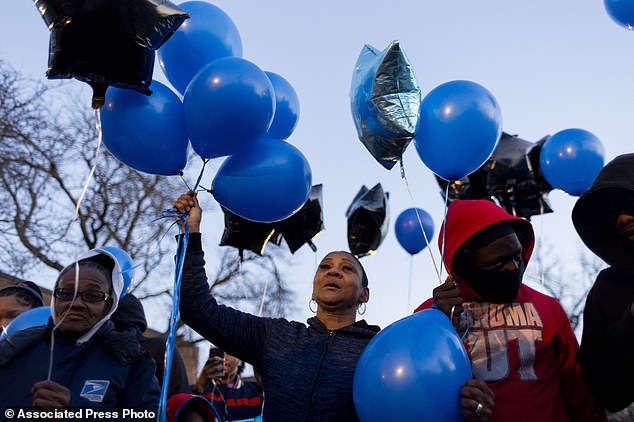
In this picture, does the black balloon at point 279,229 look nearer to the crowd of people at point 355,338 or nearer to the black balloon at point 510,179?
the black balloon at point 510,179

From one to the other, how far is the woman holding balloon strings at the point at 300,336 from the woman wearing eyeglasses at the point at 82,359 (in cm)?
32

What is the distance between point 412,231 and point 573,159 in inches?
91.4

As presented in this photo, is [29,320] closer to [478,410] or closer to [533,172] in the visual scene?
[478,410]

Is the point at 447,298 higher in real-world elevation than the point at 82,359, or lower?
higher

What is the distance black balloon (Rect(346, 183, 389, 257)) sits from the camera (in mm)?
6328

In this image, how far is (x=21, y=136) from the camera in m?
10.8

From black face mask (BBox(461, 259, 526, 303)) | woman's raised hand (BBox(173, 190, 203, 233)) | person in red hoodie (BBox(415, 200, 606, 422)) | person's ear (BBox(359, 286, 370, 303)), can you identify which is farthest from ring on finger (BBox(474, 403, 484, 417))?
woman's raised hand (BBox(173, 190, 203, 233))

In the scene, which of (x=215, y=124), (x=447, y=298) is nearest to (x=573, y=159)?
(x=447, y=298)

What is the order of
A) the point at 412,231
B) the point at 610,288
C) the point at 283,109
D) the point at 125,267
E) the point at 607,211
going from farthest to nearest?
the point at 412,231, the point at 125,267, the point at 283,109, the point at 607,211, the point at 610,288

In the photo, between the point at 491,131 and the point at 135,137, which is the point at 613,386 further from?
the point at 135,137

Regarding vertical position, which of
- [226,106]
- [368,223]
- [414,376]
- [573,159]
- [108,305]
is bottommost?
[414,376]

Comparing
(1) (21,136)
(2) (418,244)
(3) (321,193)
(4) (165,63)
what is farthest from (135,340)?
(1) (21,136)

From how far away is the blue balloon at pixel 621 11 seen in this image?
424cm

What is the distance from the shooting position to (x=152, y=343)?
146 inches
